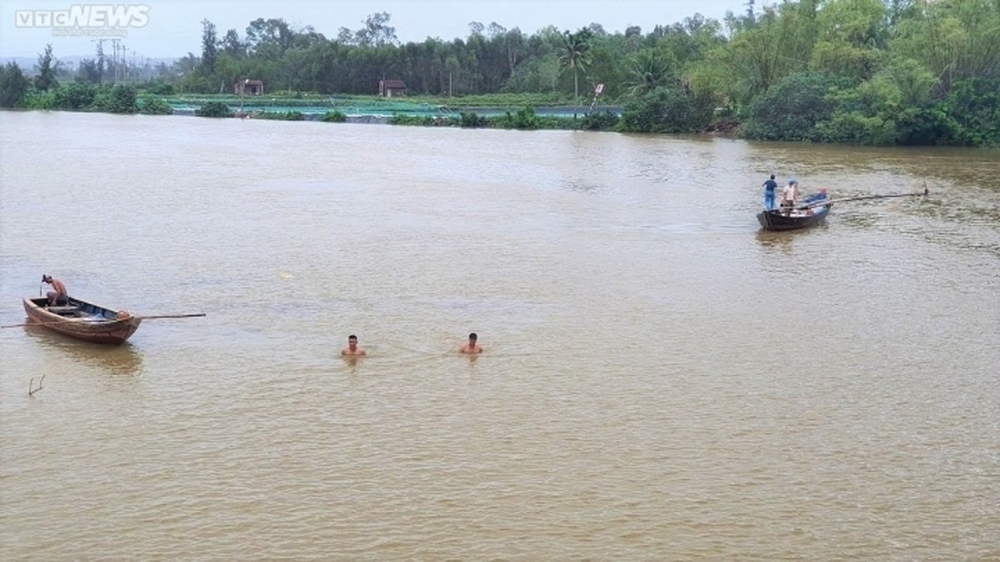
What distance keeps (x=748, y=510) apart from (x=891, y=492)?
4.74 ft

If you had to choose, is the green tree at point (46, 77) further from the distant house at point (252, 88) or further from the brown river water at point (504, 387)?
the brown river water at point (504, 387)

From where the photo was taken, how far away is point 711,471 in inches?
416

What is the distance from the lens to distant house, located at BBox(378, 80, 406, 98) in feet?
282

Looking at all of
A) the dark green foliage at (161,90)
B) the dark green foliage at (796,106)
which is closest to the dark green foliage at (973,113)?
the dark green foliage at (796,106)

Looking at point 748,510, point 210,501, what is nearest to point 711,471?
point 748,510

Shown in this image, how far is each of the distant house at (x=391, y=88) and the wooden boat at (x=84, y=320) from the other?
7207 centimetres

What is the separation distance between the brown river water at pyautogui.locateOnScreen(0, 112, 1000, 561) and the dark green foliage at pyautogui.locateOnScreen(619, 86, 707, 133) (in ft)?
88.3

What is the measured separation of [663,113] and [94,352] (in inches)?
1678

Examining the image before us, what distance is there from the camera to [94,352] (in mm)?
13945

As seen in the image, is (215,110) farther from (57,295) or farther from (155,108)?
(57,295)

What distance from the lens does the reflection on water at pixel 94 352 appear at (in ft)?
44.0

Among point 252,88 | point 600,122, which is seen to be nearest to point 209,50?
point 252,88

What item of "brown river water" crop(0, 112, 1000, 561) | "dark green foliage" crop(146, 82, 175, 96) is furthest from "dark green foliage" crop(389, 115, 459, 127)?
"brown river water" crop(0, 112, 1000, 561)

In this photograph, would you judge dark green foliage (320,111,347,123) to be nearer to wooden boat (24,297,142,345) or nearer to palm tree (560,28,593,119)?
palm tree (560,28,593,119)
